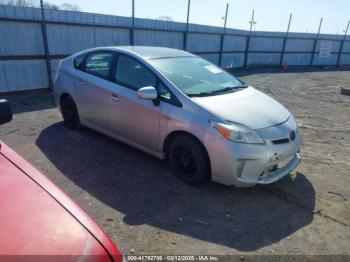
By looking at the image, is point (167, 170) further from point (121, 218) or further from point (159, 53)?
point (159, 53)

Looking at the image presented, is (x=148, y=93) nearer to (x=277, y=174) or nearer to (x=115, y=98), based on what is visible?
(x=115, y=98)

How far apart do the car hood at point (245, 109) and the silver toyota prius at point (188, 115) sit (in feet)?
0.04

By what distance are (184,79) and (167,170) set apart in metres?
1.31

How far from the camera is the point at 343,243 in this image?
Result: 2.94m

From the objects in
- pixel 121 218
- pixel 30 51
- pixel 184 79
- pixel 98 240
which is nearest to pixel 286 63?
pixel 30 51

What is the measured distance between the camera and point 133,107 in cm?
422

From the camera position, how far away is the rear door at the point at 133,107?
4.07 m

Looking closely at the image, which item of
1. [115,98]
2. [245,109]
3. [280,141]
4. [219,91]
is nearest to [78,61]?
[115,98]

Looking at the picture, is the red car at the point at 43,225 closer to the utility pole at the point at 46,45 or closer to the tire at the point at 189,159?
the tire at the point at 189,159

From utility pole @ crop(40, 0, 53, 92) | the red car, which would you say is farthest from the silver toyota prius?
utility pole @ crop(40, 0, 53, 92)

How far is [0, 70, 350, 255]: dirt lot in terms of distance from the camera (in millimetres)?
2896

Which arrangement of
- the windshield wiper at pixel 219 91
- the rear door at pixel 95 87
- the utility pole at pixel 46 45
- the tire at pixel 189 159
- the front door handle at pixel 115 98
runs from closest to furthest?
the tire at pixel 189 159, the windshield wiper at pixel 219 91, the front door handle at pixel 115 98, the rear door at pixel 95 87, the utility pole at pixel 46 45

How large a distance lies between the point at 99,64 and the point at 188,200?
273 centimetres

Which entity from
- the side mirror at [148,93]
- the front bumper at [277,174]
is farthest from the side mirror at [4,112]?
the front bumper at [277,174]
